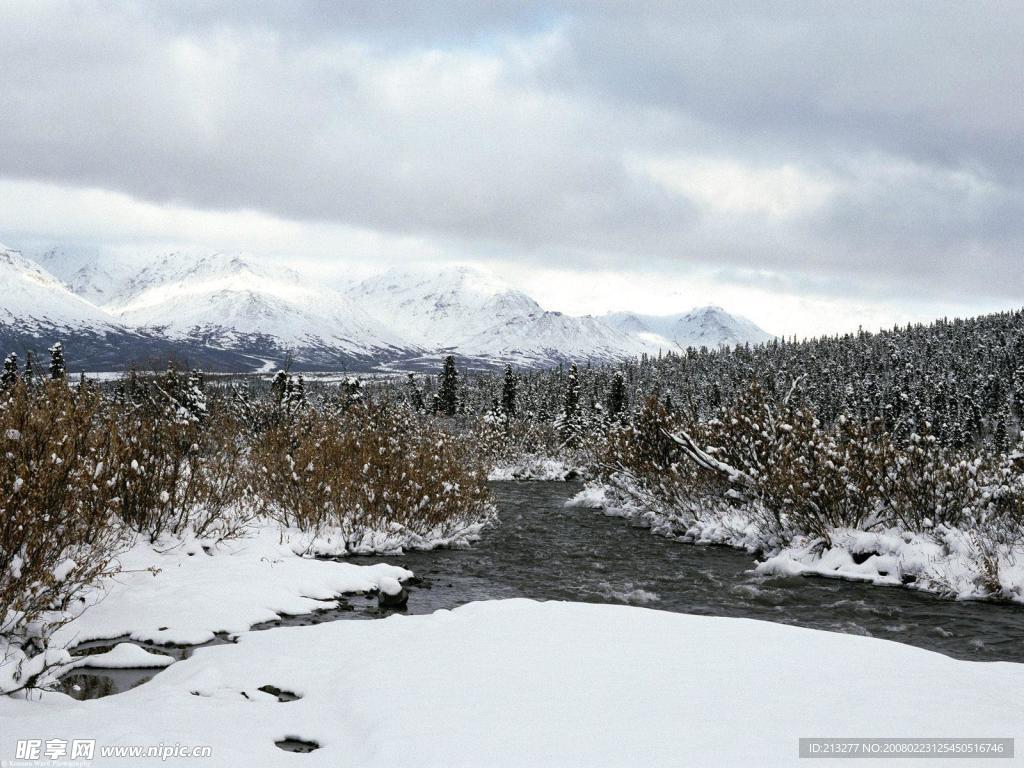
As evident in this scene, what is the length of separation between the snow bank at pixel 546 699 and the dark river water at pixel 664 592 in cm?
166

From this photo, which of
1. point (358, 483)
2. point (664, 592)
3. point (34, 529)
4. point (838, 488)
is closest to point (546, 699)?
point (34, 529)

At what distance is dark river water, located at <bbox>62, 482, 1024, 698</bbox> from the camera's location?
11344 millimetres

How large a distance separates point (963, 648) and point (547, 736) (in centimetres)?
882

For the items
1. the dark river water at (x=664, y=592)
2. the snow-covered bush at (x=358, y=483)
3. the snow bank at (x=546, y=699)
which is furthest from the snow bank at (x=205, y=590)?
the snow-covered bush at (x=358, y=483)

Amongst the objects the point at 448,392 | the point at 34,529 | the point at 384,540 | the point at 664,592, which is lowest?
the point at 384,540

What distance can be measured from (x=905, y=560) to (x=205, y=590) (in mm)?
14842

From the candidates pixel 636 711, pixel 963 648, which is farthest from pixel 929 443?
pixel 636 711

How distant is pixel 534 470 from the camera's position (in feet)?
190

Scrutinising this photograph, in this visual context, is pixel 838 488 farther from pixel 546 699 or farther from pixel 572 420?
pixel 572 420

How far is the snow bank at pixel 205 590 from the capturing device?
31.3ft

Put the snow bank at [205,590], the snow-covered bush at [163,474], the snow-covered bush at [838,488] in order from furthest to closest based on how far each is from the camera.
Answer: the snow-covered bush at [838,488]
the snow-covered bush at [163,474]
the snow bank at [205,590]

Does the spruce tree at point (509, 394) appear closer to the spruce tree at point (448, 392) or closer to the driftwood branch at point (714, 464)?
the spruce tree at point (448, 392)

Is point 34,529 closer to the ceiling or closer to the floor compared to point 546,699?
closer to the ceiling

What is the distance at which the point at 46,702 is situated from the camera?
6.66 meters
